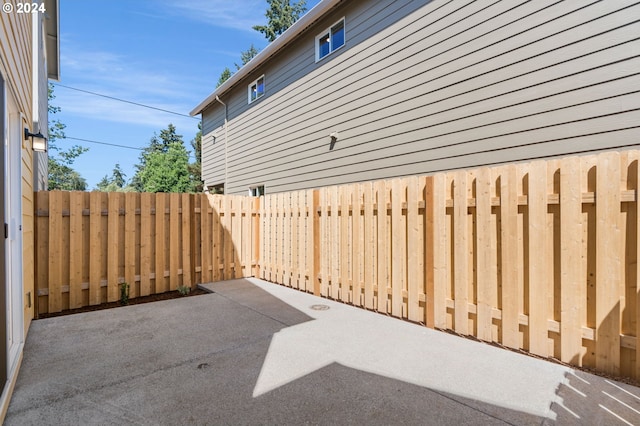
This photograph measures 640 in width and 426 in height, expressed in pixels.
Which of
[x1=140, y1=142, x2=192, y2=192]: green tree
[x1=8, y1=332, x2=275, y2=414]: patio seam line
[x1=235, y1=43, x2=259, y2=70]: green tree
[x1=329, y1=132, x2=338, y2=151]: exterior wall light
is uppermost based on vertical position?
[x1=235, y1=43, x2=259, y2=70]: green tree

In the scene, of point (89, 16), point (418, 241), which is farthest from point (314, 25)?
point (89, 16)

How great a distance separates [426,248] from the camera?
3719 mm

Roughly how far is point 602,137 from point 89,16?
17942mm

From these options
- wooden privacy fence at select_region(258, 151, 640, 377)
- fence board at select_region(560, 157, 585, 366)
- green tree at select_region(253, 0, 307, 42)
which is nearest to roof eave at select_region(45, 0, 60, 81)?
wooden privacy fence at select_region(258, 151, 640, 377)

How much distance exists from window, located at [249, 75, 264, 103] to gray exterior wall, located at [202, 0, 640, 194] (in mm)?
1144

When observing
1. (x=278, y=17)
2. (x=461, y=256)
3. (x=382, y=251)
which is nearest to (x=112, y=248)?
(x=382, y=251)

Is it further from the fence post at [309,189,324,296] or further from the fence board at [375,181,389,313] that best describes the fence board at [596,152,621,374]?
the fence post at [309,189,324,296]

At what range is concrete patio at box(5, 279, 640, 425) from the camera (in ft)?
6.56

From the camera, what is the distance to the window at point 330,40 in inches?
267

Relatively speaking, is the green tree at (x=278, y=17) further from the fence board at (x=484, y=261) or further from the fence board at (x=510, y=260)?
the fence board at (x=510, y=260)

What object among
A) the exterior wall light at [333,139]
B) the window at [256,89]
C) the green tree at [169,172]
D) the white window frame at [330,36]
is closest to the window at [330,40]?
the white window frame at [330,36]

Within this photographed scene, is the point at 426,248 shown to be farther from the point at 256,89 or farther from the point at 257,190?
the point at 256,89

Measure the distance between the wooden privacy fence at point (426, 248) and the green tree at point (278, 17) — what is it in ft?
Result: 71.9

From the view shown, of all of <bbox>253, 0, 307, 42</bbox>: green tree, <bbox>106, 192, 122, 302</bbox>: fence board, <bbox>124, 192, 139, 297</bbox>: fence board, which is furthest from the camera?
<bbox>253, 0, 307, 42</bbox>: green tree
